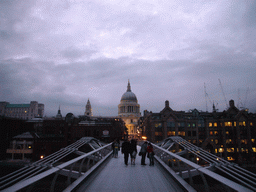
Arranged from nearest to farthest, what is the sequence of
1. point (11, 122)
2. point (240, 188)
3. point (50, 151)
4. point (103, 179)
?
point (240, 188) < point (103, 179) < point (50, 151) < point (11, 122)

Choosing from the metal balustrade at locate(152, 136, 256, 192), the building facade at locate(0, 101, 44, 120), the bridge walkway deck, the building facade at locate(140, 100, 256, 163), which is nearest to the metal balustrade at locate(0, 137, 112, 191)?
the bridge walkway deck

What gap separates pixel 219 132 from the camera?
62.9 meters

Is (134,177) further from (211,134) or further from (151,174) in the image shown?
(211,134)

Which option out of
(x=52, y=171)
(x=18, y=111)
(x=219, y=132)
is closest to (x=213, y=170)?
(x=52, y=171)

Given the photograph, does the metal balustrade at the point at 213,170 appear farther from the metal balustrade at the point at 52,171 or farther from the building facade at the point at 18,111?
the building facade at the point at 18,111

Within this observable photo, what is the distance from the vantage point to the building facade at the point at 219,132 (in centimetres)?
6091

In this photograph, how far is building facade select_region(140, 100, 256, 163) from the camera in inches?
2398

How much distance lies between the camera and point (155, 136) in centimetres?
6219

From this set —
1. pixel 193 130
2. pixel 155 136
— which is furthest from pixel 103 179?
pixel 193 130

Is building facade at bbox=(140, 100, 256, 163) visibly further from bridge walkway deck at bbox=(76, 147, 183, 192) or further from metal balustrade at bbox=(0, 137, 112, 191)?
bridge walkway deck at bbox=(76, 147, 183, 192)

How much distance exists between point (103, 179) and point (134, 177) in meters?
1.75

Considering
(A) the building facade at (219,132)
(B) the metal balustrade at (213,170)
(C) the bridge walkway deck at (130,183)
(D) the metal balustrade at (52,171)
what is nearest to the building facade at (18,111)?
(A) the building facade at (219,132)

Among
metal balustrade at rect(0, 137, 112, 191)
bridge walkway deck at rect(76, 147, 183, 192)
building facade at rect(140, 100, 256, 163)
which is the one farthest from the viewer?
building facade at rect(140, 100, 256, 163)

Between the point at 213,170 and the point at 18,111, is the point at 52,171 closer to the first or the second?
the point at 213,170
